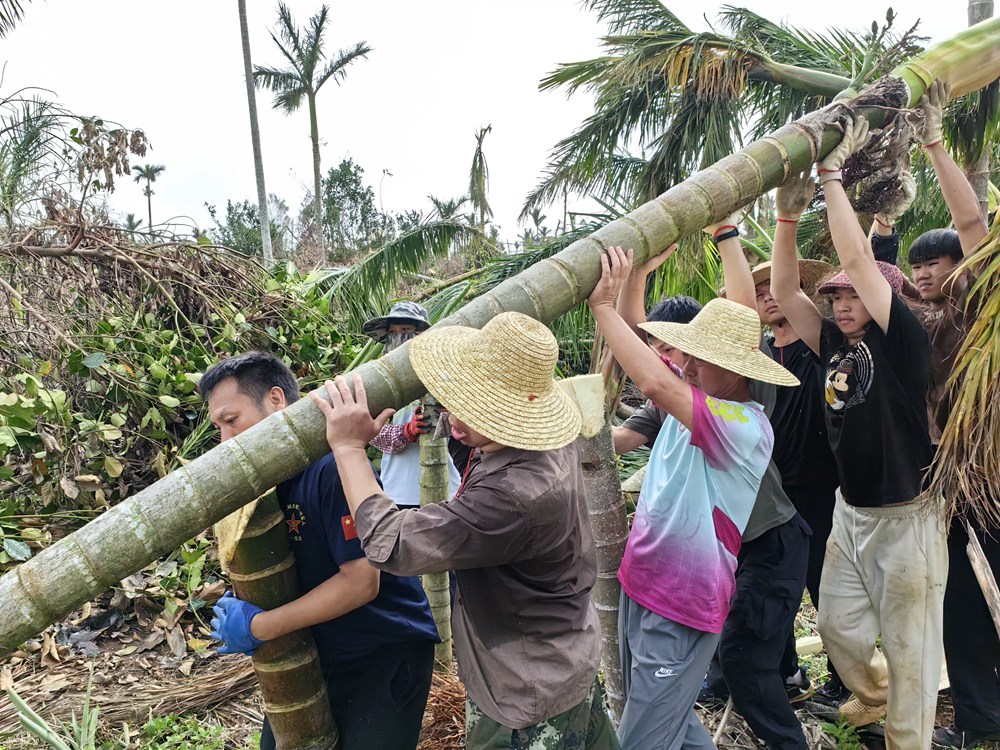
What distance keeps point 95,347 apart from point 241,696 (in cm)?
259

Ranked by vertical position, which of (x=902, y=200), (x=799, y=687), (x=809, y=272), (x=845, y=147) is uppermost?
(x=845, y=147)

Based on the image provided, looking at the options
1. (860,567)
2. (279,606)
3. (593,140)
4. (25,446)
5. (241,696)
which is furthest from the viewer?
(593,140)

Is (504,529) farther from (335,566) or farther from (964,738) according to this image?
(964,738)

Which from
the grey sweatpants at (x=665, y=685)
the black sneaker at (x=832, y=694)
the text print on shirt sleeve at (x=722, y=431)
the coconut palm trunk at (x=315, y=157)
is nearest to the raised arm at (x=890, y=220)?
the text print on shirt sleeve at (x=722, y=431)

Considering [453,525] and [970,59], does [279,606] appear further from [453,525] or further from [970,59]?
[970,59]

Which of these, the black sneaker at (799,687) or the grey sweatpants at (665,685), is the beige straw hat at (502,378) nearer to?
the grey sweatpants at (665,685)

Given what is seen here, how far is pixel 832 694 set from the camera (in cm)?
358

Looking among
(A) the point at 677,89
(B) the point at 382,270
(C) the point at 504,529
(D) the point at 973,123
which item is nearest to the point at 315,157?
(B) the point at 382,270

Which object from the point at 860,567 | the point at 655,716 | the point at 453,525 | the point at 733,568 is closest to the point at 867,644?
the point at 860,567

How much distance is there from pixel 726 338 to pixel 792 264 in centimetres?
94

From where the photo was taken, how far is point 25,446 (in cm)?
432

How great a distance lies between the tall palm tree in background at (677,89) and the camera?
6238 millimetres

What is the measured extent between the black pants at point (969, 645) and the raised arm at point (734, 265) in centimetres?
146

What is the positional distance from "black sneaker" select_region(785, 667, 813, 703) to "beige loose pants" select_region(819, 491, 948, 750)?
29.4 inches
